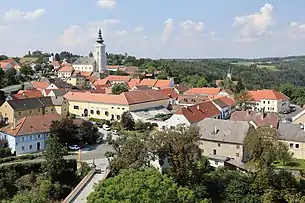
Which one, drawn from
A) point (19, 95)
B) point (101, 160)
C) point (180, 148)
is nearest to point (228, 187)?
point (180, 148)

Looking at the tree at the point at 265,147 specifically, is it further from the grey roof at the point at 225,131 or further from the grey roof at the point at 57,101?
the grey roof at the point at 57,101

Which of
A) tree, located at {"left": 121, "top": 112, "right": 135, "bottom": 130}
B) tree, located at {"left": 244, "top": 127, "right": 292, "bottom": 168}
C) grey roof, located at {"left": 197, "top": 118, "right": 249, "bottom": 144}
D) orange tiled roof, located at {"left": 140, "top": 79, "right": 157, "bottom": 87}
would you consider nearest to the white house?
tree, located at {"left": 121, "top": 112, "right": 135, "bottom": 130}

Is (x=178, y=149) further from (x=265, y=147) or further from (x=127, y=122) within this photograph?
(x=127, y=122)

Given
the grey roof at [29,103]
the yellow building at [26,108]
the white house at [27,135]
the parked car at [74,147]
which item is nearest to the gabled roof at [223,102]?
the yellow building at [26,108]

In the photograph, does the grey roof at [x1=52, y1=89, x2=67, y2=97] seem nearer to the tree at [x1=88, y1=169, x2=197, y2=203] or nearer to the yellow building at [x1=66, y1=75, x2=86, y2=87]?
the yellow building at [x1=66, y1=75, x2=86, y2=87]

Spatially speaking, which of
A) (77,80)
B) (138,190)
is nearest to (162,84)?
(77,80)
